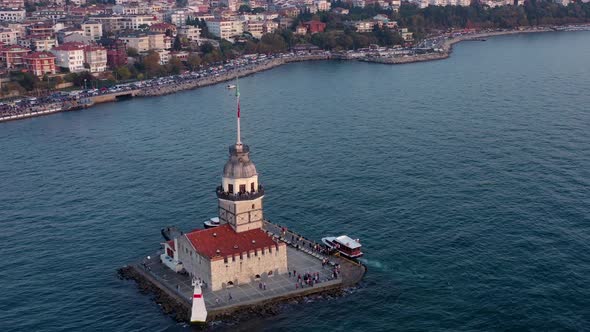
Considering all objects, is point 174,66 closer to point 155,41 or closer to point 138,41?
point 138,41

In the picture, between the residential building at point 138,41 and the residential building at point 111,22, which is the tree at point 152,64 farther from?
the residential building at point 111,22

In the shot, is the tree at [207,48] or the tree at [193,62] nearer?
the tree at [193,62]

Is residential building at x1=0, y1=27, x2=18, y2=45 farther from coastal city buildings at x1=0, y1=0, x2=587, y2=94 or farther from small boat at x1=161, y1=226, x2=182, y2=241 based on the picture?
small boat at x1=161, y1=226, x2=182, y2=241

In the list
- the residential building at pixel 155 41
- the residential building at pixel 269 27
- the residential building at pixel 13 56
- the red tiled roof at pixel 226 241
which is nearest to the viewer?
the red tiled roof at pixel 226 241

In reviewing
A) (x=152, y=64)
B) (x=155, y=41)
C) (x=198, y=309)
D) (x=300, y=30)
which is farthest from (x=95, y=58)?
(x=198, y=309)

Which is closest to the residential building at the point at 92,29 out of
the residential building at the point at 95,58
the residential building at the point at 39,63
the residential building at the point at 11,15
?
the residential building at the point at 11,15

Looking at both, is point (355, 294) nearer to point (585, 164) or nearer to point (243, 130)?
point (585, 164)
